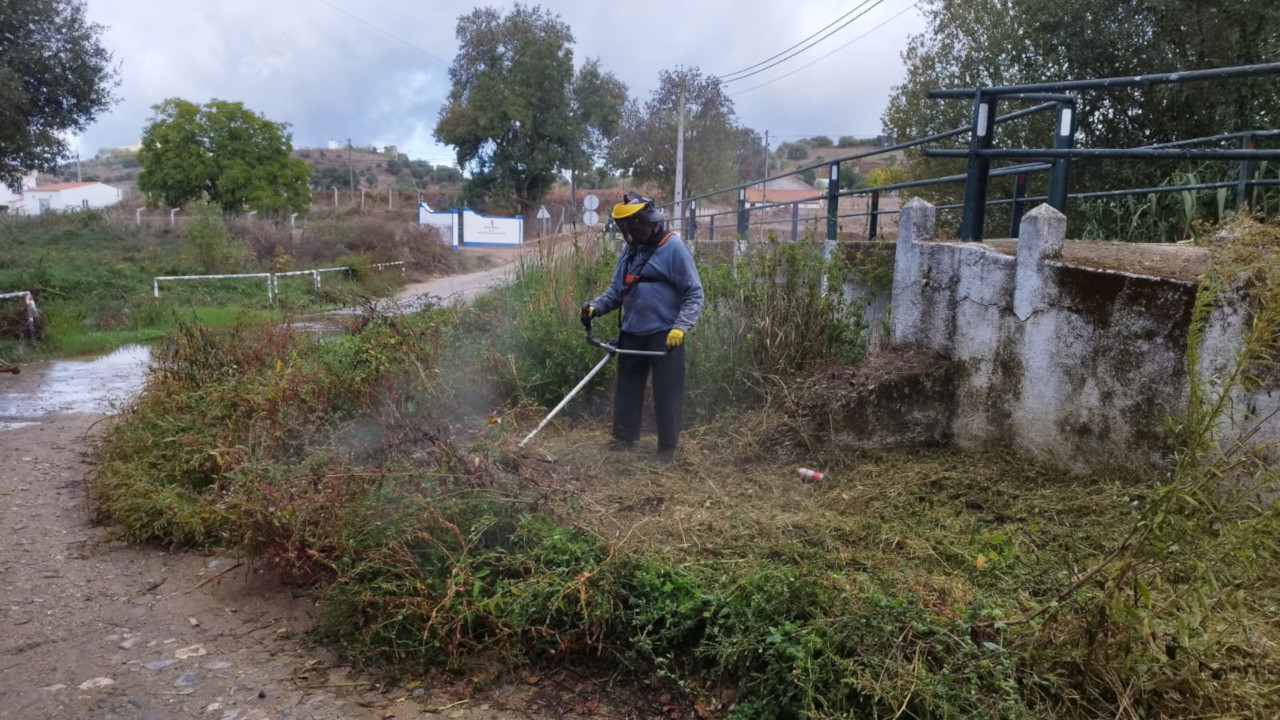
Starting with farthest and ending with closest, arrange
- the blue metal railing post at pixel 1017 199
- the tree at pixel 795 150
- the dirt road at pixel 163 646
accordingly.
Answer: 1. the tree at pixel 795 150
2. the blue metal railing post at pixel 1017 199
3. the dirt road at pixel 163 646

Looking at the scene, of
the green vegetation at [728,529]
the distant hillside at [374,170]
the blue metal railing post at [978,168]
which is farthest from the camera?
the distant hillside at [374,170]

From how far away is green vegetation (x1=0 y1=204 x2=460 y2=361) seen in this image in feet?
41.3

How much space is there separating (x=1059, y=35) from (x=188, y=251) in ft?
64.7

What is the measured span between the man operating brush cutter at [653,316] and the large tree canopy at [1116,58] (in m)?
8.53

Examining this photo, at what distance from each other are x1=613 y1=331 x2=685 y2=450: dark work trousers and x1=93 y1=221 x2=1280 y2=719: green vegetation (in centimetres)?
23

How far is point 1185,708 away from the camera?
8.88ft

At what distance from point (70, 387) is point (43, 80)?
19.6ft

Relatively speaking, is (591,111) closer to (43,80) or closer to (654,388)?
(43,80)

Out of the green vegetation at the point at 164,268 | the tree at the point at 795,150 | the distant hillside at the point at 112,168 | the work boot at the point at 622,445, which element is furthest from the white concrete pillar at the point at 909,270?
the distant hillside at the point at 112,168

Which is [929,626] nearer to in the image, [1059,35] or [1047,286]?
[1047,286]

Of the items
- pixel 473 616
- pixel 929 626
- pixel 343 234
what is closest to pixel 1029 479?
pixel 929 626

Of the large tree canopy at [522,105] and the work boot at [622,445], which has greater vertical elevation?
the large tree canopy at [522,105]

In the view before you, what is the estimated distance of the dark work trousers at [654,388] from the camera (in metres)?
5.54

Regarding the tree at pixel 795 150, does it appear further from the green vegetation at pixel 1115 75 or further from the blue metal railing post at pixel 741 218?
the blue metal railing post at pixel 741 218
